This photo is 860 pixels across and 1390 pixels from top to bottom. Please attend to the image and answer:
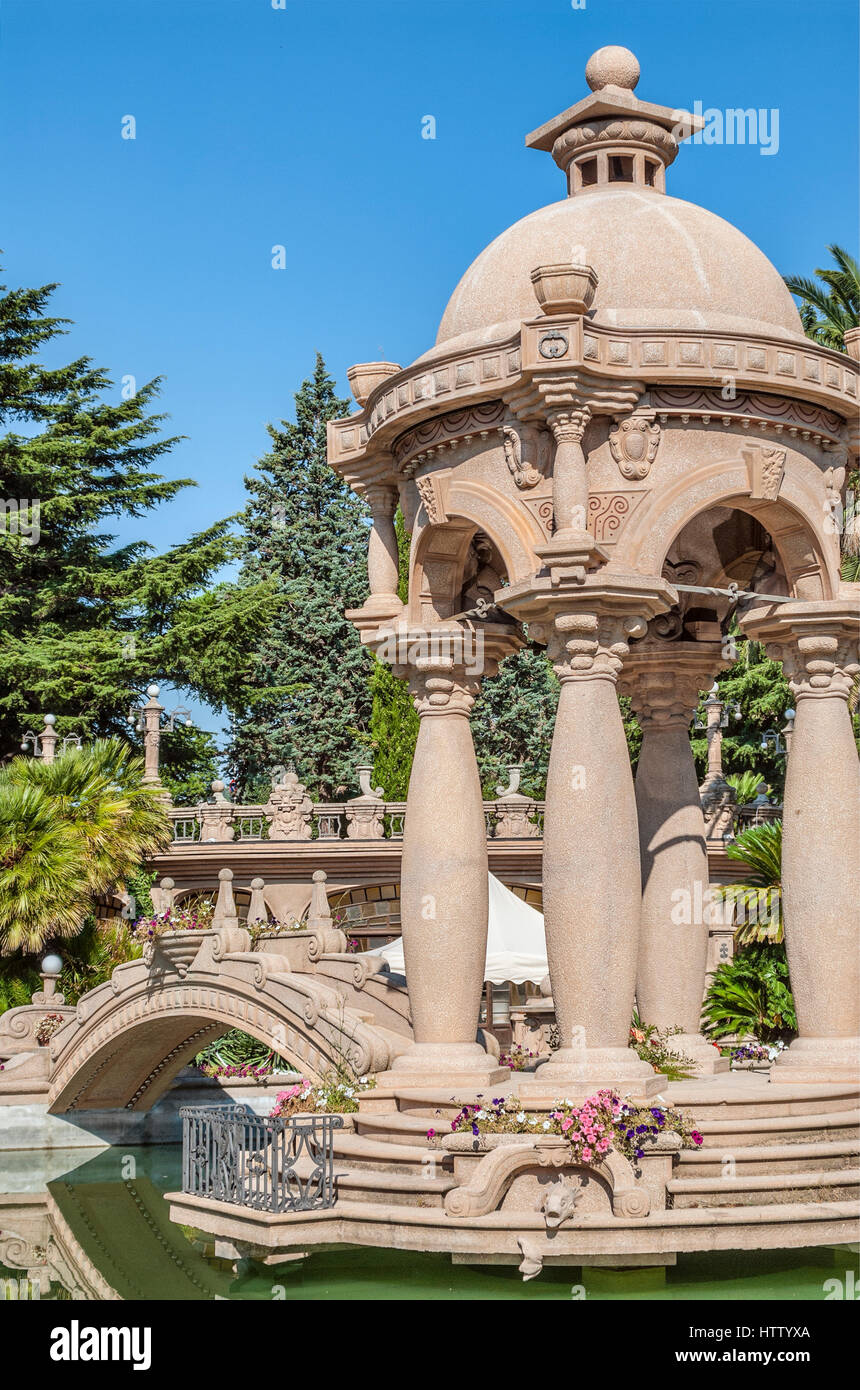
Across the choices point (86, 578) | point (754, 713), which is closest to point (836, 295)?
point (754, 713)

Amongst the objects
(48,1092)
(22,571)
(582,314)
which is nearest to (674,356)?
(582,314)

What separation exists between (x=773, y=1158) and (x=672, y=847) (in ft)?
15.0

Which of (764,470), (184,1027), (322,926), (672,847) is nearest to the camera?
(764,470)

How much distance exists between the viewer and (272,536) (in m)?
54.0

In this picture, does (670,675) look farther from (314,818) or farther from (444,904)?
(314,818)

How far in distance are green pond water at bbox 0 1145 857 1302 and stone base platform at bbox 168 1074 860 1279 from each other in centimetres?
29

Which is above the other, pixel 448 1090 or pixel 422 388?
pixel 422 388

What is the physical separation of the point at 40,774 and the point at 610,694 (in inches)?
774

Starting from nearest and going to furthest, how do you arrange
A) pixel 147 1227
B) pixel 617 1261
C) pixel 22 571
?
pixel 617 1261 < pixel 147 1227 < pixel 22 571

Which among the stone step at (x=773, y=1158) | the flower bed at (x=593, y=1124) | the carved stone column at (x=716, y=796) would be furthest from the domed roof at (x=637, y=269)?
the carved stone column at (x=716, y=796)

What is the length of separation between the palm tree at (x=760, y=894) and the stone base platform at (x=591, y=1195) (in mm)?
8231

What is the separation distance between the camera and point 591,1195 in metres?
12.0

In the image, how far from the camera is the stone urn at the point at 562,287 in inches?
528

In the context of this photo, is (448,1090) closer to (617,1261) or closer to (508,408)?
(617,1261)
